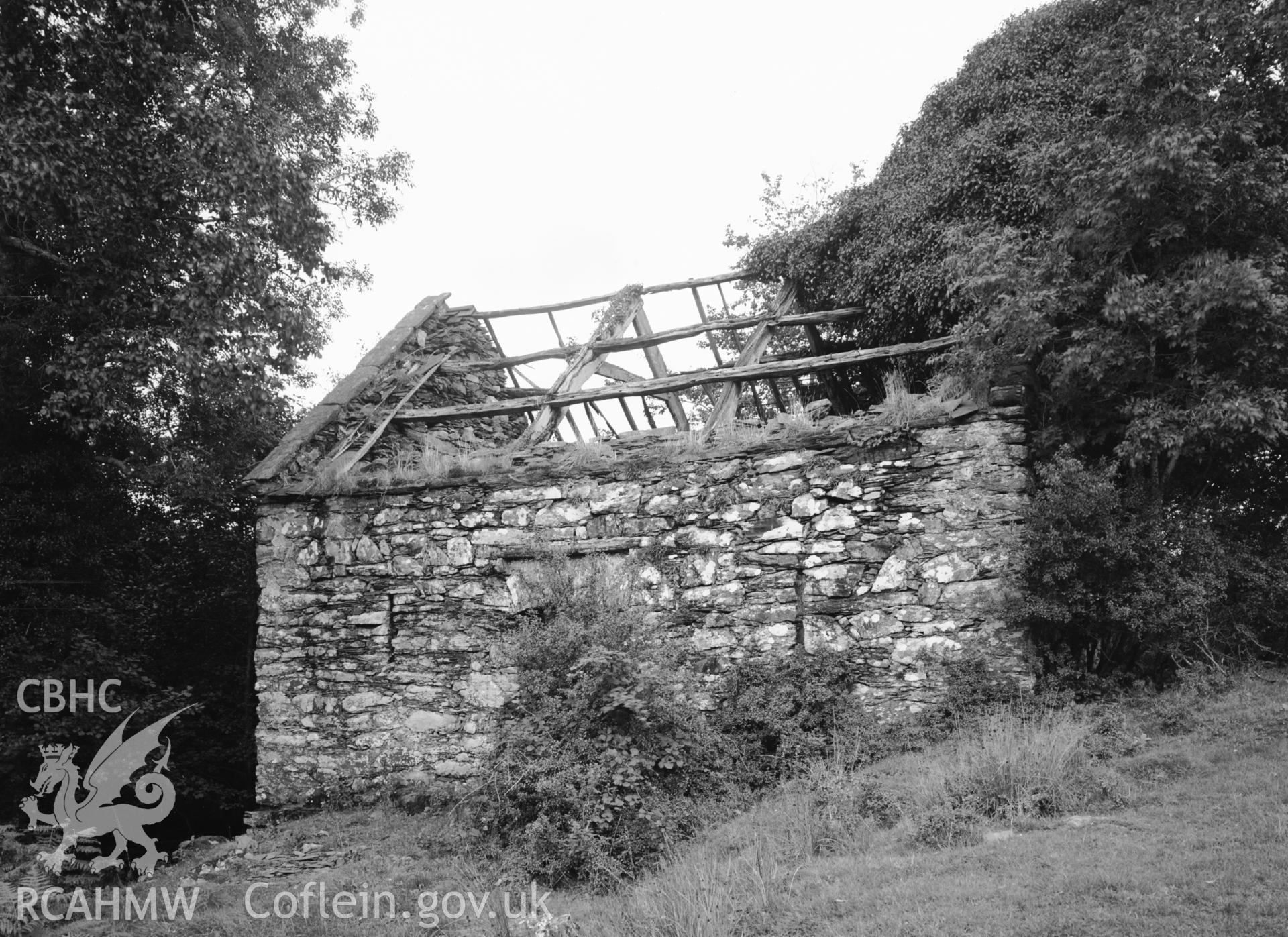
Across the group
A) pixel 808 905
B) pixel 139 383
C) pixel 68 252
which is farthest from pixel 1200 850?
pixel 68 252

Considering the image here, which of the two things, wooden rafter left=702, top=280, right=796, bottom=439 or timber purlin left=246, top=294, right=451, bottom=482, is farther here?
timber purlin left=246, top=294, right=451, bottom=482

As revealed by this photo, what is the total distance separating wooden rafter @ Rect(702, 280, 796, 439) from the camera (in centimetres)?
942

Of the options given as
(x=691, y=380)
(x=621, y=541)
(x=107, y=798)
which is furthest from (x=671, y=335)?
(x=107, y=798)

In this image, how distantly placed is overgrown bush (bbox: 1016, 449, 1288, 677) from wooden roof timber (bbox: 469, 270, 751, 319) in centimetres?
525

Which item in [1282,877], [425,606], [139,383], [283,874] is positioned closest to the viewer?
[1282,877]

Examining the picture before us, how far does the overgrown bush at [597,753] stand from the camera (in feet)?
20.2

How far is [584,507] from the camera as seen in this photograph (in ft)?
29.4

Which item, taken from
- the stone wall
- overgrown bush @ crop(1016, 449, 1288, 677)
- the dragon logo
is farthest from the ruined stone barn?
the dragon logo

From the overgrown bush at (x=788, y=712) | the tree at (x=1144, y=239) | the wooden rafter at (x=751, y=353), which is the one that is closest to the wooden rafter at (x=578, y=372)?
the wooden rafter at (x=751, y=353)

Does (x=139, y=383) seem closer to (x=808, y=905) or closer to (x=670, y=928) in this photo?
(x=670, y=928)

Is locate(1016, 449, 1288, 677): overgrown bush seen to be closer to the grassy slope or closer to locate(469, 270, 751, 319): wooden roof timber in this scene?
the grassy slope

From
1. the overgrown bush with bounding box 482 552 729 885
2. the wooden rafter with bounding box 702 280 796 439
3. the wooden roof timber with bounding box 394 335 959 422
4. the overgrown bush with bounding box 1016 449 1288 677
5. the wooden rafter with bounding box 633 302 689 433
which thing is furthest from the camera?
the wooden rafter with bounding box 633 302 689 433

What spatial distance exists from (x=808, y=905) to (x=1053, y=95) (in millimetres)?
8506

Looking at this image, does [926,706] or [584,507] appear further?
[584,507]
